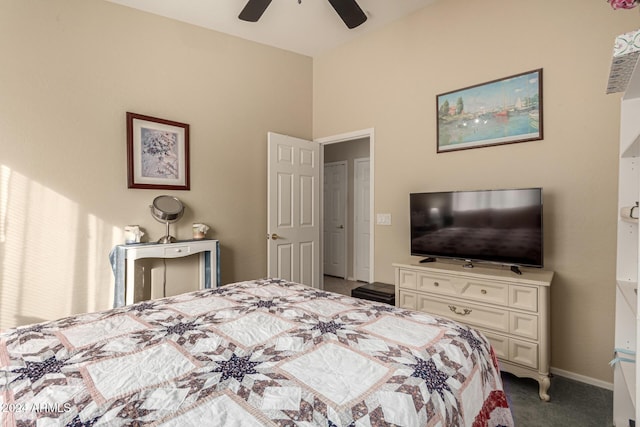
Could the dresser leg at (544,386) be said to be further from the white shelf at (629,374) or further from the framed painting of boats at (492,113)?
the framed painting of boats at (492,113)

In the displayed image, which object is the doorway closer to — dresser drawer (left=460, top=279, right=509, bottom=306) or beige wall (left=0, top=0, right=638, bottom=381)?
beige wall (left=0, top=0, right=638, bottom=381)

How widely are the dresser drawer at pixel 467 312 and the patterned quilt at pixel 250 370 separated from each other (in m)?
1.02

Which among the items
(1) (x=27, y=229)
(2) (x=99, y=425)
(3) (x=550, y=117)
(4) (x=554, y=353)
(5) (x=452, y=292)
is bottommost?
(4) (x=554, y=353)

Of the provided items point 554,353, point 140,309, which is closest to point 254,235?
point 140,309

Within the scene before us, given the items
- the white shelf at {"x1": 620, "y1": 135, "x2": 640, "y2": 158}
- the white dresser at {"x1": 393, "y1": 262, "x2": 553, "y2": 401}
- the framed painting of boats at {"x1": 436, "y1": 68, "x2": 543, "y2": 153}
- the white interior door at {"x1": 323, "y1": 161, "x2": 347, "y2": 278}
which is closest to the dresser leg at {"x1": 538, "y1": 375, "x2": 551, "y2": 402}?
the white dresser at {"x1": 393, "y1": 262, "x2": 553, "y2": 401}

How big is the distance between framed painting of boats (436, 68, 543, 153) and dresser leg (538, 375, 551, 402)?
66.3 inches

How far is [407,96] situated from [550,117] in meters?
1.27

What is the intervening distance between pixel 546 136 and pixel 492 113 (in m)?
0.45

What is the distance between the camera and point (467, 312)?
2461mm

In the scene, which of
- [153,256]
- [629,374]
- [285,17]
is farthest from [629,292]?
[285,17]

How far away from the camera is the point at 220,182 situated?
11.3 ft

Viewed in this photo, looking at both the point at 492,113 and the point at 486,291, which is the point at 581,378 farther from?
the point at 492,113

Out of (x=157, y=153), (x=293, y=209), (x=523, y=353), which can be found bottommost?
(x=523, y=353)

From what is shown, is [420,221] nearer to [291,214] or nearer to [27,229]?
[291,214]
